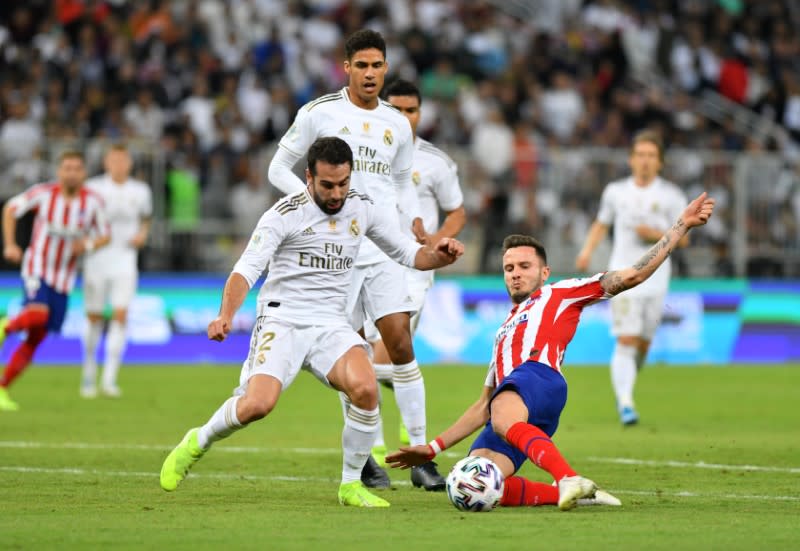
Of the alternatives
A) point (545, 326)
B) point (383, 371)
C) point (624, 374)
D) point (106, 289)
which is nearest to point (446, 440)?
point (545, 326)

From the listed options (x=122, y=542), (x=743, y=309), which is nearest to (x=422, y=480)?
(x=122, y=542)

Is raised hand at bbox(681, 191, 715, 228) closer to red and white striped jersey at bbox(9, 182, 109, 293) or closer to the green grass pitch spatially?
the green grass pitch

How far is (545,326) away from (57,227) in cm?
868

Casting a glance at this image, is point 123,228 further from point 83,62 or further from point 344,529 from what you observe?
point 344,529

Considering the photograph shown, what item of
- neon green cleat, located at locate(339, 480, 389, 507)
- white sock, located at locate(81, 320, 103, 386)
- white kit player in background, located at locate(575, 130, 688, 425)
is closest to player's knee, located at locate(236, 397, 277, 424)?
neon green cleat, located at locate(339, 480, 389, 507)

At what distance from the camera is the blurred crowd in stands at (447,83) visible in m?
21.6

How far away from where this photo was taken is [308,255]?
823 cm

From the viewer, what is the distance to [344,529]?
6.91 metres

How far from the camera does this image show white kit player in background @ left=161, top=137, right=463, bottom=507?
7949mm

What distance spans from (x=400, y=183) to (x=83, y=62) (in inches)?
545

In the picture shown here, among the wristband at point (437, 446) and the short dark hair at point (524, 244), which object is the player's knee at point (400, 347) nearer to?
the short dark hair at point (524, 244)

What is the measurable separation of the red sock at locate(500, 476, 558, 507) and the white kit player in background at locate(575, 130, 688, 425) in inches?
222

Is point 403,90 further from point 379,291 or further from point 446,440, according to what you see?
point 446,440

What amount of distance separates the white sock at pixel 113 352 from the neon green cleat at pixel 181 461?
8.72m
